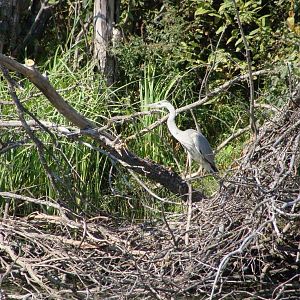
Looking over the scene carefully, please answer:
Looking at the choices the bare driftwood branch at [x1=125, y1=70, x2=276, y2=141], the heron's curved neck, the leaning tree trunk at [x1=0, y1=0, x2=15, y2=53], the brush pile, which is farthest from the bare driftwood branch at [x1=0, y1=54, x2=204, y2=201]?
the leaning tree trunk at [x1=0, y1=0, x2=15, y2=53]

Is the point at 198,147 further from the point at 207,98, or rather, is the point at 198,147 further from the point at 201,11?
the point at 201,11

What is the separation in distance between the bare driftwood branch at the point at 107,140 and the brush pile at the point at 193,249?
0.30 metres

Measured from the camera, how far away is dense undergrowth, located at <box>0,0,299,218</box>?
8.61 meters

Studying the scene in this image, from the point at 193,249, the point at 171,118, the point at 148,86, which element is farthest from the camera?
the point at 148,86

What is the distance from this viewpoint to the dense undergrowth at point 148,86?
861 centimetres

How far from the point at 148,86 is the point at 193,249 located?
323 cm

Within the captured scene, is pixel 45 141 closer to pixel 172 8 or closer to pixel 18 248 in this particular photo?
pixel 18 248

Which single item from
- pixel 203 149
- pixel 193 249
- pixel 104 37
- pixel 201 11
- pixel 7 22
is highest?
pixel 7 22

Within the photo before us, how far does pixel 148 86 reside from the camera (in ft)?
32.3

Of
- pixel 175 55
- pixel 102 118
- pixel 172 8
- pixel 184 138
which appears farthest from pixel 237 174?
pixel 172 8

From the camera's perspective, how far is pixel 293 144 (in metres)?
6.90

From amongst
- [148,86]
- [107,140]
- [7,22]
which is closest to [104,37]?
[148,86]

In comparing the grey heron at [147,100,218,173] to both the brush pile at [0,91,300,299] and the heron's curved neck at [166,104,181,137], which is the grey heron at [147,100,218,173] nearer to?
the heron's curved neck at [166,104,181,137]

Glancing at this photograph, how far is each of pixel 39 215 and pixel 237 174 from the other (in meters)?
1.88
